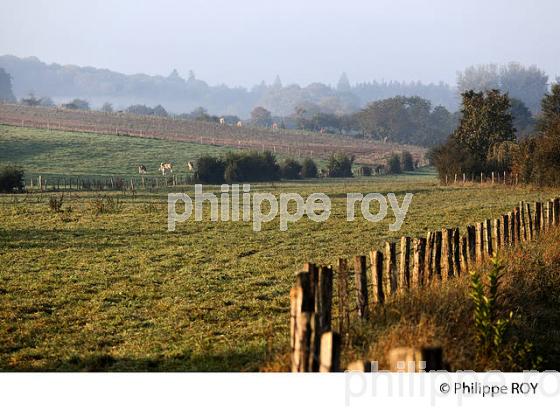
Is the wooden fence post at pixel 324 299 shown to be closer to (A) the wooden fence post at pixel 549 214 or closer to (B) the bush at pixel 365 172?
(A) the wooden fence post at pixel 549 214

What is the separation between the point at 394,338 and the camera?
795 centimetres

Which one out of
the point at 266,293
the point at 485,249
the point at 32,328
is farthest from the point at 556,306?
the point at 32,328

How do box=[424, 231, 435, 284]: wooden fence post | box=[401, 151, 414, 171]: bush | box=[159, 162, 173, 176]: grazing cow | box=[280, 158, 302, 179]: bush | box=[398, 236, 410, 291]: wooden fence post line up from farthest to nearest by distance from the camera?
box=[401, 151, 414, 171]: bush, box=[280, 158, 302, 179]: bush, box=[159, 162, 173, 176]: grazing cow, box=[424, 231, 435, 284]: wooden fence post, box=[398, 236, 410, 291]: wooden fence post

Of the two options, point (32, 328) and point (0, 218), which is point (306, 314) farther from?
point (0, 218)

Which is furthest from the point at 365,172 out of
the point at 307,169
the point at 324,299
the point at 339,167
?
the point at 324,299

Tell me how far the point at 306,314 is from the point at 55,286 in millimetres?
10250

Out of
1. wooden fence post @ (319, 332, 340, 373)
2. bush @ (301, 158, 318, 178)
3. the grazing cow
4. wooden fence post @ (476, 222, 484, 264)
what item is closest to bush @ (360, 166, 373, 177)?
bush @ (301, 158, 318, 178)

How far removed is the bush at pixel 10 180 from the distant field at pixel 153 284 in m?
15.6

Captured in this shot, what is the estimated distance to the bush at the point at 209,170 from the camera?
63344mm

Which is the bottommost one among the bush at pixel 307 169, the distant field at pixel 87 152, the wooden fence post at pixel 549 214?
the wooden fence post at pixel 549 214

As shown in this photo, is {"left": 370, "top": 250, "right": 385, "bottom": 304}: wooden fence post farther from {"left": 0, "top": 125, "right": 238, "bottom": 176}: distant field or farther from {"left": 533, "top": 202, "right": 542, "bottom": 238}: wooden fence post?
{"left": 0, "top": 125, "right": 238, "bottom": 176}: distant field

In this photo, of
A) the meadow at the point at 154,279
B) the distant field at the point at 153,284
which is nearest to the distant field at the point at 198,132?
the meadow at the point at 154,279

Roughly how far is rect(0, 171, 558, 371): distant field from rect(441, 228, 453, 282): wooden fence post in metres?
3.20

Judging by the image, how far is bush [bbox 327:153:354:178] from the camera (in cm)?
7976
